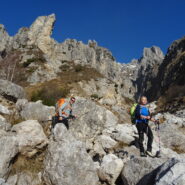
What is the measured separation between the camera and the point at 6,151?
6148mm

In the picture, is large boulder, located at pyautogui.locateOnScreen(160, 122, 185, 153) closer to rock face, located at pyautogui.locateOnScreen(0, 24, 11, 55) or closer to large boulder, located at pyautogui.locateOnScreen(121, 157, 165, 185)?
large boulder, located at pyautogui.locateOnScreen(121, 157, 165, 185)

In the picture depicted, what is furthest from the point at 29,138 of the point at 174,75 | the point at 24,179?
the point at 174,75

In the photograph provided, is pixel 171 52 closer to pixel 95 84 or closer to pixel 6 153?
pixel 95 84

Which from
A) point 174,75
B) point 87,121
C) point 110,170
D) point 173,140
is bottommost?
point 110,170

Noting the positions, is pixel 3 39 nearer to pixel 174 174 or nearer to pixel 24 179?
pixel 24 179

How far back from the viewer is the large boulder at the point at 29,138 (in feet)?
22.4

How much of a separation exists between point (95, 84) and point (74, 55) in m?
41.7

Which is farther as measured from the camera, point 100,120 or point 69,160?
point 100,120

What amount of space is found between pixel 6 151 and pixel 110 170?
125 inches

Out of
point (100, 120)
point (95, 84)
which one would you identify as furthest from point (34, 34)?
point (100, 120)

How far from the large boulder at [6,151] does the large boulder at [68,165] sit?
1073mm

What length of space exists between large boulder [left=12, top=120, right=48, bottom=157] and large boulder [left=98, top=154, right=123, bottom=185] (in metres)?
2.26

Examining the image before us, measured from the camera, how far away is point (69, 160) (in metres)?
6.45

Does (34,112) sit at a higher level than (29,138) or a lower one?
higher
